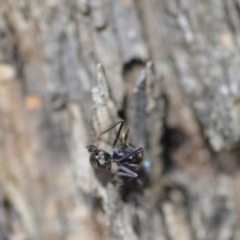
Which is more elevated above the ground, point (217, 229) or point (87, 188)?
point (87, 188)

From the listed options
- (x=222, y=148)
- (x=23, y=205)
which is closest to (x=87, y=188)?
(x=23, y=205)

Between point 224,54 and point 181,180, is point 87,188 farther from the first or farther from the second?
point 224,54

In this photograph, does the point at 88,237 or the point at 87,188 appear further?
the point at 88,237

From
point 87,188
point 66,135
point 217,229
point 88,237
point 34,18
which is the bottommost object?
point 217,229

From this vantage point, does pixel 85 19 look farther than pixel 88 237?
No

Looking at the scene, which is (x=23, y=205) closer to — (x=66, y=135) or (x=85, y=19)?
(x=66, y=135)

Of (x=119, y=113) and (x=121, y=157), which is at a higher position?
(x=119, y=113)

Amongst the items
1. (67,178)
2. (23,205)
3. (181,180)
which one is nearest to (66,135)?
(67,178)
